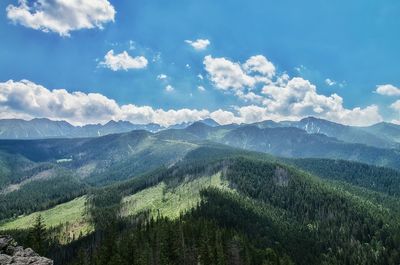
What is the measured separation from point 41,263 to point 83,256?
73.3 m

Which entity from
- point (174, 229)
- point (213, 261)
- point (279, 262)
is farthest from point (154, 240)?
point (279, 262)

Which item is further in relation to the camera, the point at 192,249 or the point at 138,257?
the point at 192,249

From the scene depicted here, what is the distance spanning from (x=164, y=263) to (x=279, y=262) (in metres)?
52.2

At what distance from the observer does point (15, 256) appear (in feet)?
283

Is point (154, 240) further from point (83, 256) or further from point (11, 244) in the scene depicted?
point (11, 244)

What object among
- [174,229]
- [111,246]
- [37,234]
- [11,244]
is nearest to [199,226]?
[174,229]

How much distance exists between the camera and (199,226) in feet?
643

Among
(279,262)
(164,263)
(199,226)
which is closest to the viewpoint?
(164,263)

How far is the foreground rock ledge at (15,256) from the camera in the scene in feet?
271

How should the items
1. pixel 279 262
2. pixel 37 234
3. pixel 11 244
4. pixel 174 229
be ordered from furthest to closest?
pixel 174 229, pixel 279 262, pixel 37 234, pixel 11 244

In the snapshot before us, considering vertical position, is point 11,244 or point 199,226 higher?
point 11,244

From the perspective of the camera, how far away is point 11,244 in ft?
312

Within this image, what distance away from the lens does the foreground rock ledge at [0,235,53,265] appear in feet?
271

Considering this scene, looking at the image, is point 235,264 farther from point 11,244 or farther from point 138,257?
point 11,244
